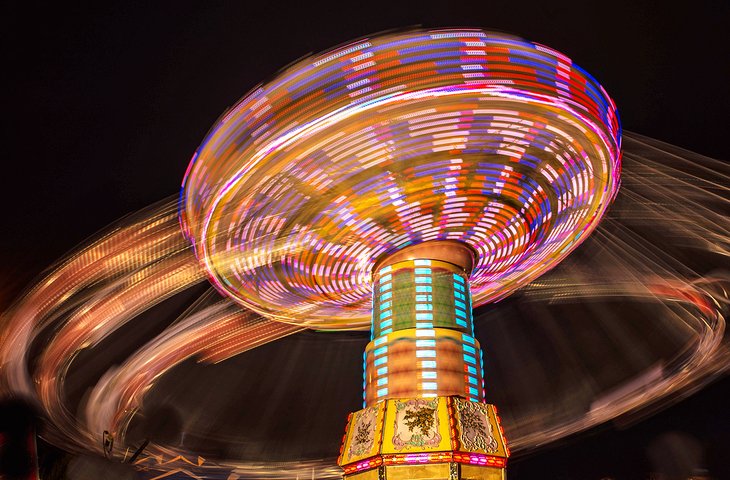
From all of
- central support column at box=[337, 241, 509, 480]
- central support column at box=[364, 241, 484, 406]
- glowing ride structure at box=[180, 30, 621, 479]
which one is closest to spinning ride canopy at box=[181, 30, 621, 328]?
glowing ride structure at box=[180, 30, 621, 479]

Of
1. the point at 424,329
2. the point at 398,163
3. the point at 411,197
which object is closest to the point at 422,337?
the point at 424,329

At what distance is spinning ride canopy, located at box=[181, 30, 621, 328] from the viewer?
12.5m

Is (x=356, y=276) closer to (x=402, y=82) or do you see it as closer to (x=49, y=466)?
(x=402, y=82)

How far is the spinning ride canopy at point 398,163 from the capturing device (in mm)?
12477

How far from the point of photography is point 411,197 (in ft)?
49.3

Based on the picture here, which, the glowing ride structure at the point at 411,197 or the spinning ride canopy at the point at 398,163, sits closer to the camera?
the spinning ride canopy at the point at 398,163

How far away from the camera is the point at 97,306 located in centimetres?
1942

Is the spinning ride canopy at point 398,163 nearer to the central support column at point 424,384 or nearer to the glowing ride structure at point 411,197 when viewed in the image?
the glowing ride structure at point 411,197

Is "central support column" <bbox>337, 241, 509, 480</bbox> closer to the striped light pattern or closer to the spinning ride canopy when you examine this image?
the striped light pattern

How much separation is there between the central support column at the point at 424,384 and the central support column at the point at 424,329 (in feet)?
0.07

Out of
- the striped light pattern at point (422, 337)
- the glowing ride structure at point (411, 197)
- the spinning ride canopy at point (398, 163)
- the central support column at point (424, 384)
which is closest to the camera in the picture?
the spinning ride canopy at point (398, 163)

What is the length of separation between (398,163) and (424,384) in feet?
16.4

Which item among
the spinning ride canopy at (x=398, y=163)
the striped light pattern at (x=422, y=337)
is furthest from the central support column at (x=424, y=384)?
the spinning ride canopy at (x=398, y=163)

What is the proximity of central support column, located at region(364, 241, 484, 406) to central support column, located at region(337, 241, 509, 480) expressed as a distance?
0.02 m
